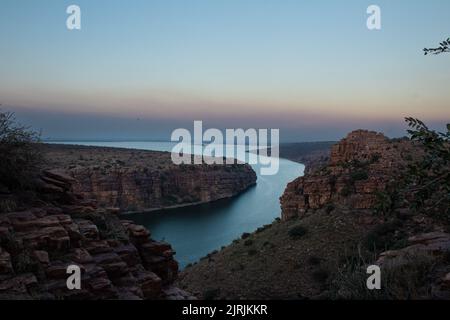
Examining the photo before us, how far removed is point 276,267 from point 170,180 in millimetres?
51122

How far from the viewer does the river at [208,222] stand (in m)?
38.7

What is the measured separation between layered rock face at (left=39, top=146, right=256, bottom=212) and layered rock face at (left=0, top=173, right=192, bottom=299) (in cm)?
4270

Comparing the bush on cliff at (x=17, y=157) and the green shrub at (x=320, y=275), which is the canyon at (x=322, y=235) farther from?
the bush on cliff at (x=17, y=157)

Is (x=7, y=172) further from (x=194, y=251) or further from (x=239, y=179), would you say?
(x=239, y=179)

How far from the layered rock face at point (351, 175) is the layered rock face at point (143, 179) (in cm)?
3287

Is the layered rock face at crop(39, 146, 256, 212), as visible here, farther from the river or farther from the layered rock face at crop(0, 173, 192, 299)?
the layered rock face at crop(0, 173, 192, 299)

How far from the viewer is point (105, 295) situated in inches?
285

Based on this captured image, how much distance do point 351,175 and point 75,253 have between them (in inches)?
740

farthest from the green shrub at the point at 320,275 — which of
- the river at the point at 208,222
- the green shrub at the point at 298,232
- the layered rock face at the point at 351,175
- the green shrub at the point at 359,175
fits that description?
the river at the point at 208,222

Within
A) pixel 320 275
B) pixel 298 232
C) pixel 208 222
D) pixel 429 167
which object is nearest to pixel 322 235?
pixel 298 232

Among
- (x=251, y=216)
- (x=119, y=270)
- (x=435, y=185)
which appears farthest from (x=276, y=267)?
(x=251, y=216)

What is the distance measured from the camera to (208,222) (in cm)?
5022

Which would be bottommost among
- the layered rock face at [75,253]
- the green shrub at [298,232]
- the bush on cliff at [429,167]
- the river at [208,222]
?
the river at [208,222]

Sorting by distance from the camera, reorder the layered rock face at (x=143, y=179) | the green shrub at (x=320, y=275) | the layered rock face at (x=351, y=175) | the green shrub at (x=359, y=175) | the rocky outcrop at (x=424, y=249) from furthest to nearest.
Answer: the layered rock face at (x=143, y=179) < the green shrub at (x=359, y=175) < the layered rock face at (x=351, y=175) < the green shrub at (x=320, y=275) < the rocky outcrop at (x=424, y=249)
